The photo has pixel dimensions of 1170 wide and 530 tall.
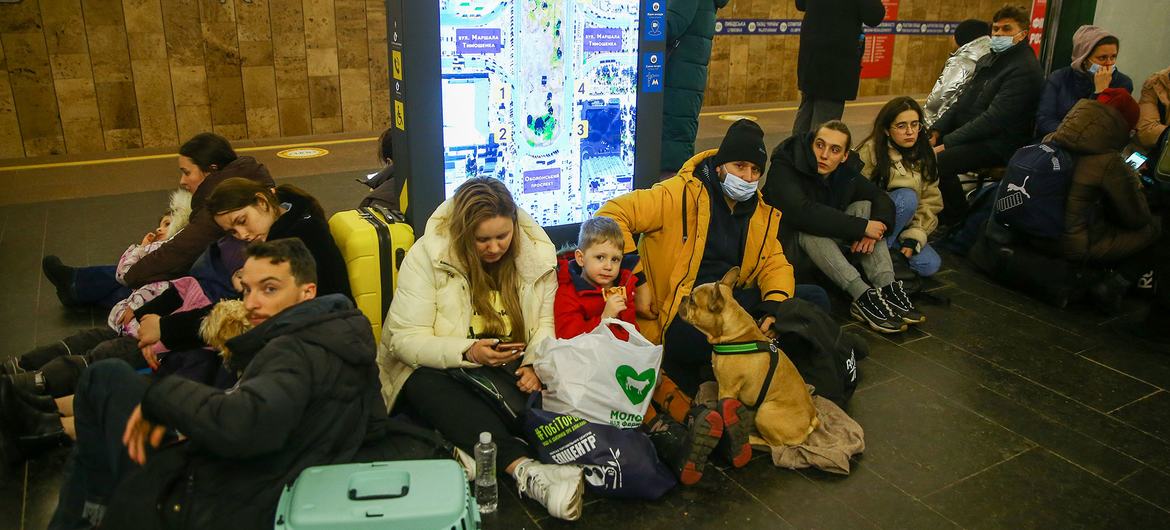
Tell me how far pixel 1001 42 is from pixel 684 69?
2.52 m

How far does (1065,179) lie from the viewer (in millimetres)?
5316

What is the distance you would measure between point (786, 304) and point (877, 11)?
12.7ft

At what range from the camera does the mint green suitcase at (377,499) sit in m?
2.41

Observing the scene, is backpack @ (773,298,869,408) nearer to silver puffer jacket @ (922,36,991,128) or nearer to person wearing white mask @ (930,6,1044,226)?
person wearing white mask @ (930,6,1044,226)

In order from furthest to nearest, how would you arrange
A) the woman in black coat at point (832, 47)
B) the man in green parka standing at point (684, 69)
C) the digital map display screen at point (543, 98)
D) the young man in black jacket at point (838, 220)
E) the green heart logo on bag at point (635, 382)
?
the woman in black coat at point (832, 47) < the man in green parka standing at point (684, 69) < the young man in black jacket at point (838, 220) < the digital map display screen at point (543, 98) < the green heart logo on bag at point (635, 382)

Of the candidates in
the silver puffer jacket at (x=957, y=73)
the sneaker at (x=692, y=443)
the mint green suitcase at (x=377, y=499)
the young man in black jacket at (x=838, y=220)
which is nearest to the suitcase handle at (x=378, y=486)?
the mint green suitcase at (x=377, y=499)

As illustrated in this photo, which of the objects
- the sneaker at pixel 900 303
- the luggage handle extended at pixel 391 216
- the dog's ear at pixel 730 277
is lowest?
the sneaker at pixel 900 303

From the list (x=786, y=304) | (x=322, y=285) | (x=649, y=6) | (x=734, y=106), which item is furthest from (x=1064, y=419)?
(x=734, y=106)

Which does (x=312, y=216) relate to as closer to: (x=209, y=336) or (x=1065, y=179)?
(x=209, y=336)

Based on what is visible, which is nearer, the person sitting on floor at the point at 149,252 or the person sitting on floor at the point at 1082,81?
the person sitting on floor at the point at 149,252

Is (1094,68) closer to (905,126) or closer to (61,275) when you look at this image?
(905,126)

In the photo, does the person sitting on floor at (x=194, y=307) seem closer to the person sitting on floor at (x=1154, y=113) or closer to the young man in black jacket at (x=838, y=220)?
the young man in black jacket at (x=838, y=220)

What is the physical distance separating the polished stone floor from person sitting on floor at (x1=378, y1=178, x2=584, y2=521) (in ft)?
1.00

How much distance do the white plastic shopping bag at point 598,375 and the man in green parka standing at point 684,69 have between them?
10.2ft
